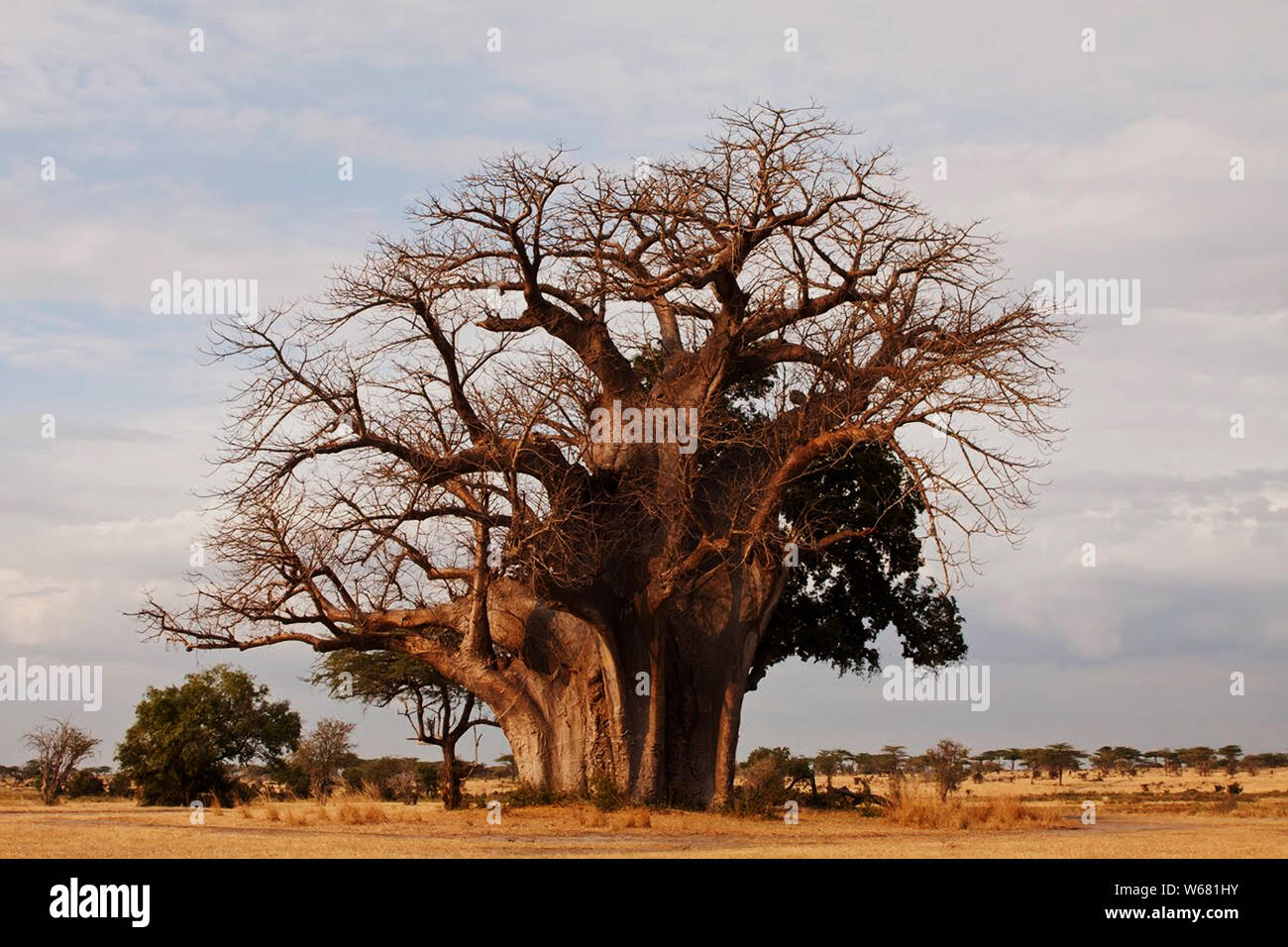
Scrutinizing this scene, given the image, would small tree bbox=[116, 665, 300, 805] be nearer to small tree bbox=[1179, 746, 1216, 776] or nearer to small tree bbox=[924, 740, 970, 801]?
small tree bbox=[924, 740, 970, 801]

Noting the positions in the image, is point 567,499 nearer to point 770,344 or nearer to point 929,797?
point 770,344

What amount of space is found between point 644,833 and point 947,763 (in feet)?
62.2

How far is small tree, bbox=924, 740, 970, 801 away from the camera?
98.6 ft

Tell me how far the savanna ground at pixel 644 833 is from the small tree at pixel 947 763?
6137 mm

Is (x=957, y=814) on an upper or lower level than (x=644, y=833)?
lower

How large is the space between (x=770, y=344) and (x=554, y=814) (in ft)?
25.0

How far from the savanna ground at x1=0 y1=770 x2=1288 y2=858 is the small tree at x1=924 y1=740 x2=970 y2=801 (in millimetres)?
6137

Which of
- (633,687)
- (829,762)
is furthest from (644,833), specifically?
(829,762)

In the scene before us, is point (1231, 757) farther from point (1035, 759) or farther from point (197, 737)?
point (197, 737)

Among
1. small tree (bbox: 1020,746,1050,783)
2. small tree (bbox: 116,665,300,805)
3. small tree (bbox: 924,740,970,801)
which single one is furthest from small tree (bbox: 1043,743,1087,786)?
small tree (bbox: 116,665,300,805)

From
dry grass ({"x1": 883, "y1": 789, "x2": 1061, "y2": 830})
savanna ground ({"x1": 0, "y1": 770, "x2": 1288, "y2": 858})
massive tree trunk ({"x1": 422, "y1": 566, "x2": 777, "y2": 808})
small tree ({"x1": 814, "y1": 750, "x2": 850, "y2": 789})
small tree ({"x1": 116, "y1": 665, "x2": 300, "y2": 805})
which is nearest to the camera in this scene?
savanna ground ({"x1": 0, "y1": 770, "x2": 1288, "y2": 858})

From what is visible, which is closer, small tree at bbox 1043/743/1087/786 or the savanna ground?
the savanna ground

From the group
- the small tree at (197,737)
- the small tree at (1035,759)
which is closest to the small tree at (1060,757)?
the small tree at (1035,759)

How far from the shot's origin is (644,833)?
16453 mm
